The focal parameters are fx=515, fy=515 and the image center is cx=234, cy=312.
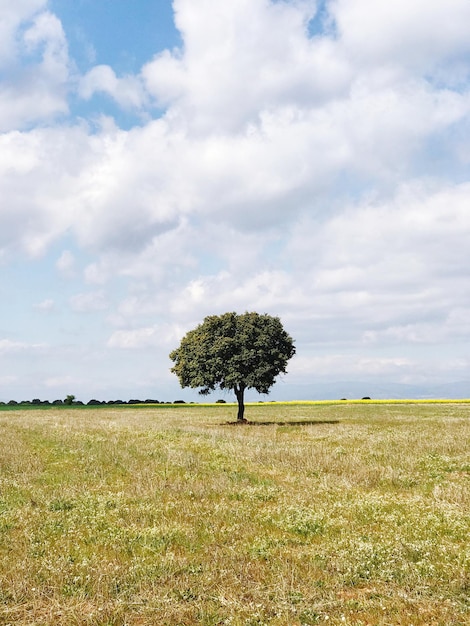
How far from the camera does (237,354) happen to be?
182 feet

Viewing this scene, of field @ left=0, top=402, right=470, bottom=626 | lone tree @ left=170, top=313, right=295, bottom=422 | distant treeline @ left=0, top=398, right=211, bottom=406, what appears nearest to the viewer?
field @ left=0, top=402, right=470, bottom=626

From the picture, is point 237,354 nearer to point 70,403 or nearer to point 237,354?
point 237,354

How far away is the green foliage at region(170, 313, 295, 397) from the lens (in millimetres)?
55062

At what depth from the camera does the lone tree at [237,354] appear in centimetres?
5506

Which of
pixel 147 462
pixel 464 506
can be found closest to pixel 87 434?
pixel 147 462

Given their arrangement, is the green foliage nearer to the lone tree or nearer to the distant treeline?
the lone tree

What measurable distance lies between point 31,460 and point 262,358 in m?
32.2

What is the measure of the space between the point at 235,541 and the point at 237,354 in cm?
4269

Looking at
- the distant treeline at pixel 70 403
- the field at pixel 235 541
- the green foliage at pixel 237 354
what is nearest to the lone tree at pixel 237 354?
the green foliage at pixel 237 354

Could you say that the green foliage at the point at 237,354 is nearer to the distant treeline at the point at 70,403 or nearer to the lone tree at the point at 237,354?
the lone tree at the point at 237,354

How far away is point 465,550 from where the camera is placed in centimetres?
1174

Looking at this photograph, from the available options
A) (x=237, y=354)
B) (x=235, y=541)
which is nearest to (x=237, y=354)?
(x=237, y=354)

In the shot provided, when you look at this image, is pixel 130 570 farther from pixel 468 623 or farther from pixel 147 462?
pixel 147 462

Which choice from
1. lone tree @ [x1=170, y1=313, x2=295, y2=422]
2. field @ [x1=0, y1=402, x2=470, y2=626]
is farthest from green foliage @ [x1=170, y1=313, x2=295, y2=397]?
field @ [x1=0, y1=402, x2=470, y2=626]
